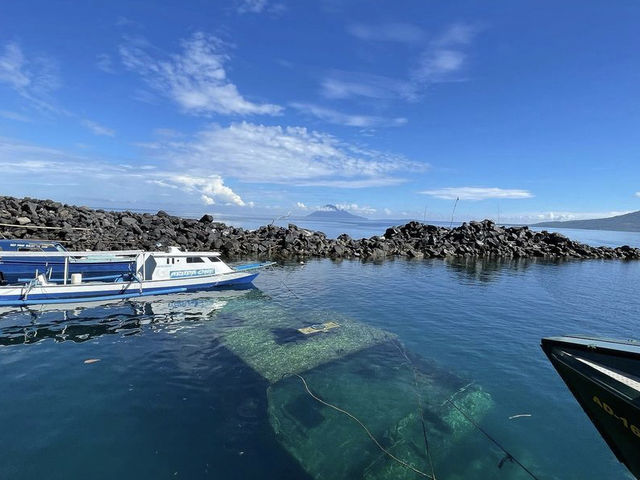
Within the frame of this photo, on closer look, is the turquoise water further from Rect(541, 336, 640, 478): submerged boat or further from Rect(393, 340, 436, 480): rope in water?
Rect(541, 336, 640, 478): submerged boat

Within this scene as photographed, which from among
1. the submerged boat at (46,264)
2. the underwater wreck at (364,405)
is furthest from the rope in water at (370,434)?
the submerged boat at (46,264)

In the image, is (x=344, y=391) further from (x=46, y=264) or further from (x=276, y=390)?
(x=46, y=264)

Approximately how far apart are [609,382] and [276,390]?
10.3m

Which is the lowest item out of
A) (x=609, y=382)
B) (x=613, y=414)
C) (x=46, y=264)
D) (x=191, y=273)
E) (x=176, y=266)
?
(x=191, y=273)

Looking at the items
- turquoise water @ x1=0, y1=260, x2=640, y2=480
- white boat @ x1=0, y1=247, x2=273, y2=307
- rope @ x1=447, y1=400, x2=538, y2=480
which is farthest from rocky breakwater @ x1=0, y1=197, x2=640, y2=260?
rope @ x1=447, y1=400, x2=538, y2=480

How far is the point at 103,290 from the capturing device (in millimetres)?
25062

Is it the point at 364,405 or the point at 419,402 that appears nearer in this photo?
the point at 364,405

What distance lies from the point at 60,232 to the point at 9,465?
46706 mm

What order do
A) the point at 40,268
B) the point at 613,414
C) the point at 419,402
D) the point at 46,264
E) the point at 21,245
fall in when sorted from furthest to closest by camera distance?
the point at 21,245, the point at 40,268, the point at 46,264, the point at 419,402, the point at 613,414

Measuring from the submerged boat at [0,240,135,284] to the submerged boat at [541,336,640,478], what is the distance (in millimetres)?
28718

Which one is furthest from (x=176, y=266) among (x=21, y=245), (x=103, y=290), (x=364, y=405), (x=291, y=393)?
(x=364, y=405)

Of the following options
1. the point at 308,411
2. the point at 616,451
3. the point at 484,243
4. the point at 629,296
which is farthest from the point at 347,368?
the point at 484,243

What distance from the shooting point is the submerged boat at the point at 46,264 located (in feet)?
89.9

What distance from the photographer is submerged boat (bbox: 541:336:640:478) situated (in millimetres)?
6227
